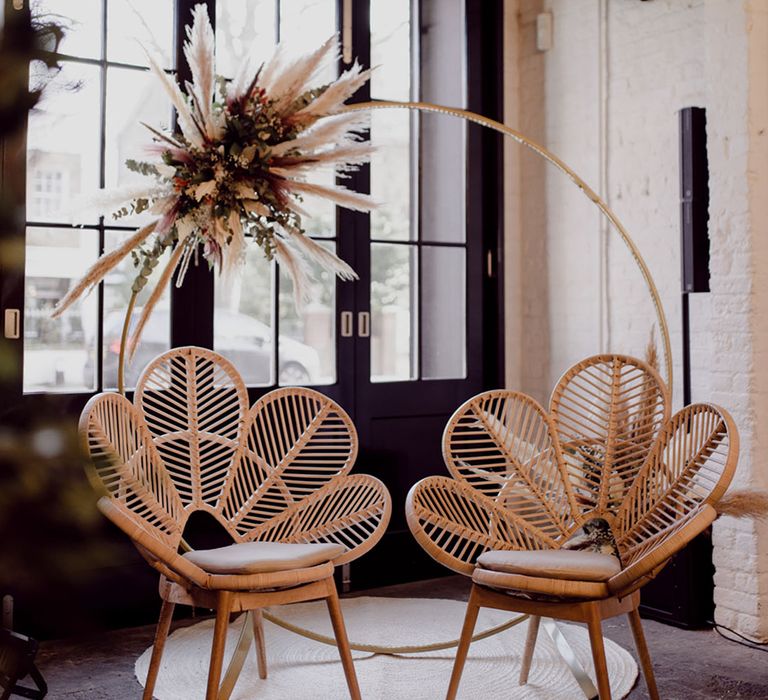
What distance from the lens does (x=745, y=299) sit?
301 centimetres

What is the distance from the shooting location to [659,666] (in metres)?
2.75

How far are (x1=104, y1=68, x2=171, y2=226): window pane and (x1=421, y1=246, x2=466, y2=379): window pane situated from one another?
4.19ft

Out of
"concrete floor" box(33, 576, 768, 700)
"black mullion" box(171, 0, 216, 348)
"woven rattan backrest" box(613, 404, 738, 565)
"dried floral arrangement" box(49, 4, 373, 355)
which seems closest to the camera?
"dried floral arrangement" box(49, 4, 373, 355)

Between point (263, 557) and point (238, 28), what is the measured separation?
215 centimetres

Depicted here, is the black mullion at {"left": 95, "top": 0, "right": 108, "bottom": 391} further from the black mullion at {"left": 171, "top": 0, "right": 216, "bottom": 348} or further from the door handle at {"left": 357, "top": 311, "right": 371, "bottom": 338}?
the door handle at {"left": 357, "top": 311, "right": 371, "bottom": 338}

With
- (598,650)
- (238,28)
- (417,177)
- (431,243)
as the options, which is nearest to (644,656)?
(598,650)

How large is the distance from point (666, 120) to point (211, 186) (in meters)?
2.02

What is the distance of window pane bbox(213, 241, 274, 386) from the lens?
3.46m

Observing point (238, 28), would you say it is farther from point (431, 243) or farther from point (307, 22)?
point (431, 243)

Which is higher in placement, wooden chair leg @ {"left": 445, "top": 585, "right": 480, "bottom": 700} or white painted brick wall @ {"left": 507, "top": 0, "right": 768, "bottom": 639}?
white painted brick wall @ {"left": 507, "top": 0, "right": 768, "bottom": 639}

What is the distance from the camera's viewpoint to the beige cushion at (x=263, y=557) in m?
2.15

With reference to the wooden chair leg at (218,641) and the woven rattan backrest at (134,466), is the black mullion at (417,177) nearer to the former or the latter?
the woven rattan backrest at (134,466)

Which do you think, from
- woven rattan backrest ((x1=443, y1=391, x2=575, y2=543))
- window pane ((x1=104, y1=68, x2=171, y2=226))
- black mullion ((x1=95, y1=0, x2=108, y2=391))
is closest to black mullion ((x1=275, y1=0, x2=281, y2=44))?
window pane ((x1=104, y1=68, x2=171, y2=226))

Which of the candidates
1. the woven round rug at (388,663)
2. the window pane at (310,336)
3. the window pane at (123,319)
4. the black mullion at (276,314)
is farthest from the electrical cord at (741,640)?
the window pane at (123,319)
